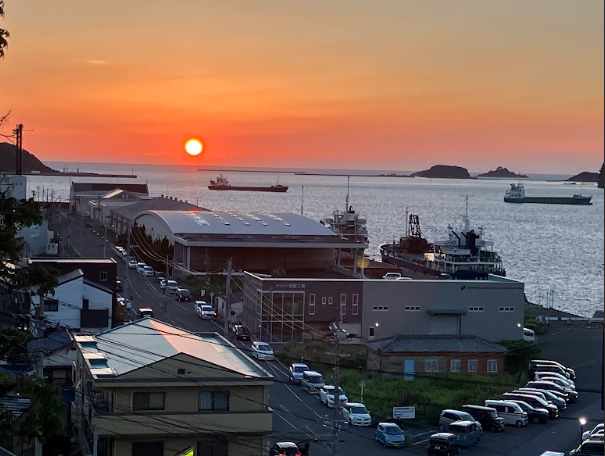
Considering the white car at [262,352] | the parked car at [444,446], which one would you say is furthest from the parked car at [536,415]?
the white car at [262,352]

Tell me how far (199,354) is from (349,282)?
661cm

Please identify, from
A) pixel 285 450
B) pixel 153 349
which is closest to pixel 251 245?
pixel 285 450

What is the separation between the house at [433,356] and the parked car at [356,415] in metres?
2.23

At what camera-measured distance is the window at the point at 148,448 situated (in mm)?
6312

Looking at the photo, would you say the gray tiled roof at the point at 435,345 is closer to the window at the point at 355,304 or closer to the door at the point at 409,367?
the door at the point at 409,367

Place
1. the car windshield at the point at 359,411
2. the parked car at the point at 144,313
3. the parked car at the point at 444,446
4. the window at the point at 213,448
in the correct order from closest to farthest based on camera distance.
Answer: the window at the point at 213,448
the parked car at the point at 444,446
the car windshield at the point at 359,411
the parked car at the point at 144,313

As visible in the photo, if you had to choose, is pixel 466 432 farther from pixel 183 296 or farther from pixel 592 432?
pixel 183 296

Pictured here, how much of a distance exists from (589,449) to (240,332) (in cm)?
599

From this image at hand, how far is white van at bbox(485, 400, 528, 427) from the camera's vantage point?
372 inches

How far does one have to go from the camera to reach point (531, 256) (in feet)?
133

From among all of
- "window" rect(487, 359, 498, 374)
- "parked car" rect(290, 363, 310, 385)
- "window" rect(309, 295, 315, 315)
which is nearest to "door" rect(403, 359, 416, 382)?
"window" rect(487, 359, 498, 374)

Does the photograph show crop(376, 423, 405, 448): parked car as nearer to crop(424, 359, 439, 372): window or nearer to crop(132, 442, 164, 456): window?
crop(132, 442, 164, 456): window

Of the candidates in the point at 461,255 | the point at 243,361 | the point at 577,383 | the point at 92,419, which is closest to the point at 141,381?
the point at 92,419

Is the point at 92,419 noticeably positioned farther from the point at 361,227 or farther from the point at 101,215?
the point at 101,215
